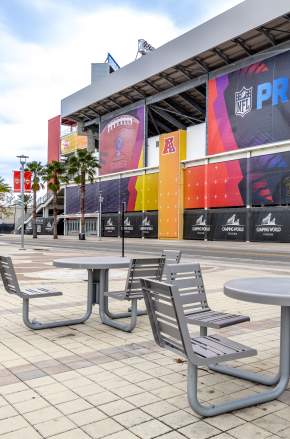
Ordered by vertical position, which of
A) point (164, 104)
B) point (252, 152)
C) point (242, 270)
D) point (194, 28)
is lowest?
point (242, 270)

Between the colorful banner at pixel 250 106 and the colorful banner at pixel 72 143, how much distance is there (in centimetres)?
3373

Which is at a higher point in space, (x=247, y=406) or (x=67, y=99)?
(x=67, y=99)

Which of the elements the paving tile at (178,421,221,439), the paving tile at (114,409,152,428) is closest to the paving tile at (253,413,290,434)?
the paving tile at (178,421,221,439)

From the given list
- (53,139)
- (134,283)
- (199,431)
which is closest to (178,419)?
(199,431)

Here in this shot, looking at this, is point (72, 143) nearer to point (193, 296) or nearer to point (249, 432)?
point (193, 296)

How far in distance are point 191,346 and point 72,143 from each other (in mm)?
77541

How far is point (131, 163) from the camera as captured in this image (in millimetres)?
57531

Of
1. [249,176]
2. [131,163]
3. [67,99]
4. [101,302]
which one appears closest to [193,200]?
[249,176]

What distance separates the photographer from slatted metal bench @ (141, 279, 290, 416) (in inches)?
139

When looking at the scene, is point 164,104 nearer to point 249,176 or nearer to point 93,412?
point 249,176

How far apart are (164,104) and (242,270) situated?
43.3 m

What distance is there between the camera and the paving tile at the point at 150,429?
331cm

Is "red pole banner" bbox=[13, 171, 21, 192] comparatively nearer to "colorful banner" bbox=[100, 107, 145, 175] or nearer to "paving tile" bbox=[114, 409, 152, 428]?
"colorful banner" bbox=[100, 107, 145, 175]

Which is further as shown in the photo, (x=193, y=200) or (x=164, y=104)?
(x=164, y=104)
